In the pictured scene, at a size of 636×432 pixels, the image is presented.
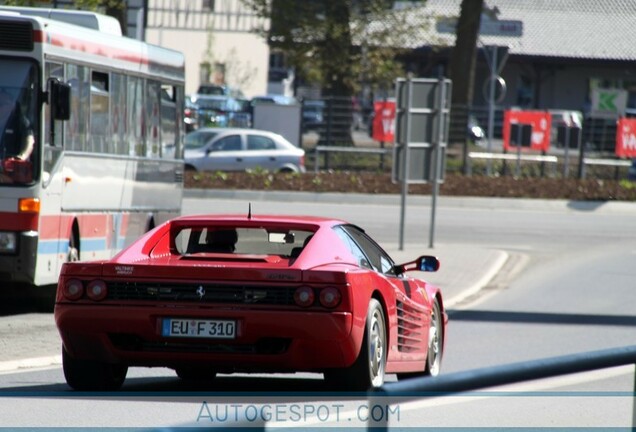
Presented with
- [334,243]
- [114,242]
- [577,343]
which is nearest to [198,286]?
[334,243]

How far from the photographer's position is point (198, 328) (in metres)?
8.83

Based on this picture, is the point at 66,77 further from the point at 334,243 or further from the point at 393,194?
the point at 393,194

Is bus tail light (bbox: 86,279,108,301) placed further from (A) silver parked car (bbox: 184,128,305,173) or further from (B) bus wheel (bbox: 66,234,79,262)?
(A) silver parked car (bbox: 184,128,305,173)

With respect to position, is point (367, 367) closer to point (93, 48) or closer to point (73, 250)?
point (73, 250)

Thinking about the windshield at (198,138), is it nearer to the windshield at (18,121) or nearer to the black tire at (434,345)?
the windshield at (18,121)

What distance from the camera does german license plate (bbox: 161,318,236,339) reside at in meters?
8.79

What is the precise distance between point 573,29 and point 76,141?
64.3m

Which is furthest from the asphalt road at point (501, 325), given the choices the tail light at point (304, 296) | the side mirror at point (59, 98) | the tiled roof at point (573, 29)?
the tiled roof at point (573, 29)

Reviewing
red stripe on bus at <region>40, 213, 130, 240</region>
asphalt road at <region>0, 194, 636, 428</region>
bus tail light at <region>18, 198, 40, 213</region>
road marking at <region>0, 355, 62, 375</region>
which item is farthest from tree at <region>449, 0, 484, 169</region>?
road marking at <region>0, 355, 62, 375</region>

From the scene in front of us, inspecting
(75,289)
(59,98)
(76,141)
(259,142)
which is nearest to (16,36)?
(59,98)

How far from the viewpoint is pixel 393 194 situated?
33.8 meters

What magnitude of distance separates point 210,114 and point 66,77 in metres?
30.9

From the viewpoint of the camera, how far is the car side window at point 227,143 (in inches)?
1447

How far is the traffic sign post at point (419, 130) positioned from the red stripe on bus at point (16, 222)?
9076 millimetres
